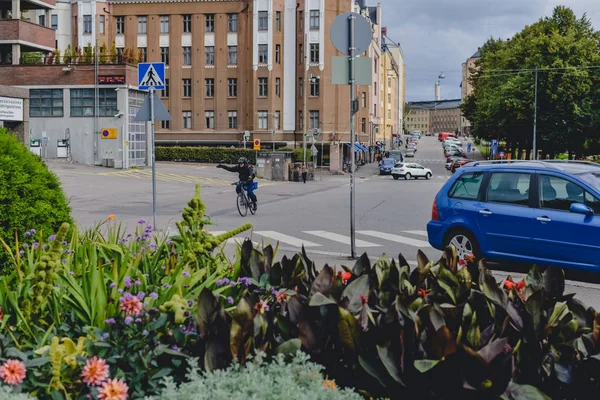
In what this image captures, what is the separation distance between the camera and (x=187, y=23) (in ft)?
247

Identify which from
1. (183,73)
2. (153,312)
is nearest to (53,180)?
(153,312)

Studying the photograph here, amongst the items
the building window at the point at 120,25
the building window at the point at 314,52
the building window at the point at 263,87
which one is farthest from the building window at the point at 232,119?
the building window at the point at 120,25

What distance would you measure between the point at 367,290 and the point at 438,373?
765 mm

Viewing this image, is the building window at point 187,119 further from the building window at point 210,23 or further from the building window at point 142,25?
the building window at point 142,25

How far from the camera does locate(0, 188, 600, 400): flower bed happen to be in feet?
11.4

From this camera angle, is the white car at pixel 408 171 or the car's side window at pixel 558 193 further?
the white car at pixel 408 171

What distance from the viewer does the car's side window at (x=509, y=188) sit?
1078 centimetres

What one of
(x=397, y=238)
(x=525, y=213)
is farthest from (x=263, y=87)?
(x=525, y=213)

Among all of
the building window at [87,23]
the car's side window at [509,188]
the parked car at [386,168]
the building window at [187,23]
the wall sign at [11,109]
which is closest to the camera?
the car's side window at [509,188]

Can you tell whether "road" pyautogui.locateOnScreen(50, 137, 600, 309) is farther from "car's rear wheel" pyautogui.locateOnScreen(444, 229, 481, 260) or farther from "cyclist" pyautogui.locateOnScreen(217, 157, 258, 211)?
"cyclist" pyautogui.locateOnScreen(217, 157, 258, 211)

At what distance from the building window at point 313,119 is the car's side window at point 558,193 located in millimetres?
61393

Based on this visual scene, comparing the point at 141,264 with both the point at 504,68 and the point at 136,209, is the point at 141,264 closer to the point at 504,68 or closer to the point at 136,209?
the point at 136,209

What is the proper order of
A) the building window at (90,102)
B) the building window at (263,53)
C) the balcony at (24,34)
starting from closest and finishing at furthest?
the balcony at (24,34) → the building window at (90,102) → the building window at (263,53)

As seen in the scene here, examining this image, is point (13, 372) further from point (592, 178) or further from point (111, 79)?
point (111, 79)
